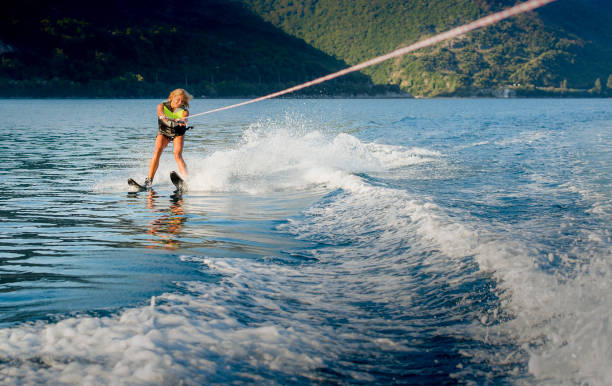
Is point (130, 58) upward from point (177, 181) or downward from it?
upward

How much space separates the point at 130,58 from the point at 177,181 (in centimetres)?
13226

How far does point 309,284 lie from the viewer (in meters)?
4.32

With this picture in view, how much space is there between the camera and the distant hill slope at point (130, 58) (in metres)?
114

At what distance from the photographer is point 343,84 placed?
13975 cm

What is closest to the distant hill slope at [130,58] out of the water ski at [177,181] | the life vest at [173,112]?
the life vest at [173,112]

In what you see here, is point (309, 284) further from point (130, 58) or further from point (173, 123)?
point (130, 58)

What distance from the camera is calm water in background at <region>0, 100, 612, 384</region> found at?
2.89 metres

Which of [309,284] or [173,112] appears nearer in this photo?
[309,284]

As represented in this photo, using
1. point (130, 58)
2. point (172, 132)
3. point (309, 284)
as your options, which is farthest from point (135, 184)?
point (130, 58)

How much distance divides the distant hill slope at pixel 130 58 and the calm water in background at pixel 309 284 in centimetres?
11012

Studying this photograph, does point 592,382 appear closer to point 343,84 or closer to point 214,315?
point 214,315

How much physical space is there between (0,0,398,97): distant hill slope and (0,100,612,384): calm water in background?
4335 inches

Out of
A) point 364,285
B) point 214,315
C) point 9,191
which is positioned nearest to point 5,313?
point 214,315

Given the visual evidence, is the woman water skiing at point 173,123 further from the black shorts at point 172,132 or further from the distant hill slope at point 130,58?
the distant hill slope at point 130,58
